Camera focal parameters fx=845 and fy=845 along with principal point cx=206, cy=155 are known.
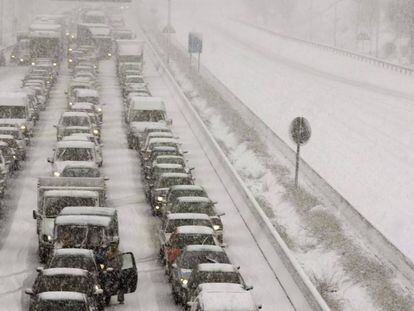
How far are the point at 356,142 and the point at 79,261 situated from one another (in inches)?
1102

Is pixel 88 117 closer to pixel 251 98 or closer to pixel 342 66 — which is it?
pixel 251 98

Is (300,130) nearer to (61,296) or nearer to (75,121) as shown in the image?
(75,121)

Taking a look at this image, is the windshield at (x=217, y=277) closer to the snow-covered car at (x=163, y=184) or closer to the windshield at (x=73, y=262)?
the windshield at (x=73, y=262)

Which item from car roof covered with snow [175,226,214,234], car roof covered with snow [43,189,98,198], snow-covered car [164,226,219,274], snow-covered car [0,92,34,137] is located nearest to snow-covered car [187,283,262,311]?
snow-covered car [164,226,219,274]

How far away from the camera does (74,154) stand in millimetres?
29125

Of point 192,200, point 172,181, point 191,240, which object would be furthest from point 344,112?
point 191,240

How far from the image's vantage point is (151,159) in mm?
30047

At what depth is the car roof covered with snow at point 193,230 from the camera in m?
20.8

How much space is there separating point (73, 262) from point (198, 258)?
114 inches

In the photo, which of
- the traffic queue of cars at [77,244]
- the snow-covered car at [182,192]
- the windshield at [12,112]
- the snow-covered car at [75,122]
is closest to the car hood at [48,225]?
the traffic queue of cars at [77,244]

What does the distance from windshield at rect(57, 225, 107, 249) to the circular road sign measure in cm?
1056

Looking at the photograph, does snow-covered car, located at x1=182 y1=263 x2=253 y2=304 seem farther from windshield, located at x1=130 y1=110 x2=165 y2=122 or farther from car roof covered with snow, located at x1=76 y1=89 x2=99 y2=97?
car roof covered with snow, located at x1=76 y1=89 x2=99 y2=97

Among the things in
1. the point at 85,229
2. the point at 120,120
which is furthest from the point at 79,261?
the point at 120,120

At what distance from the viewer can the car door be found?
18.3m
